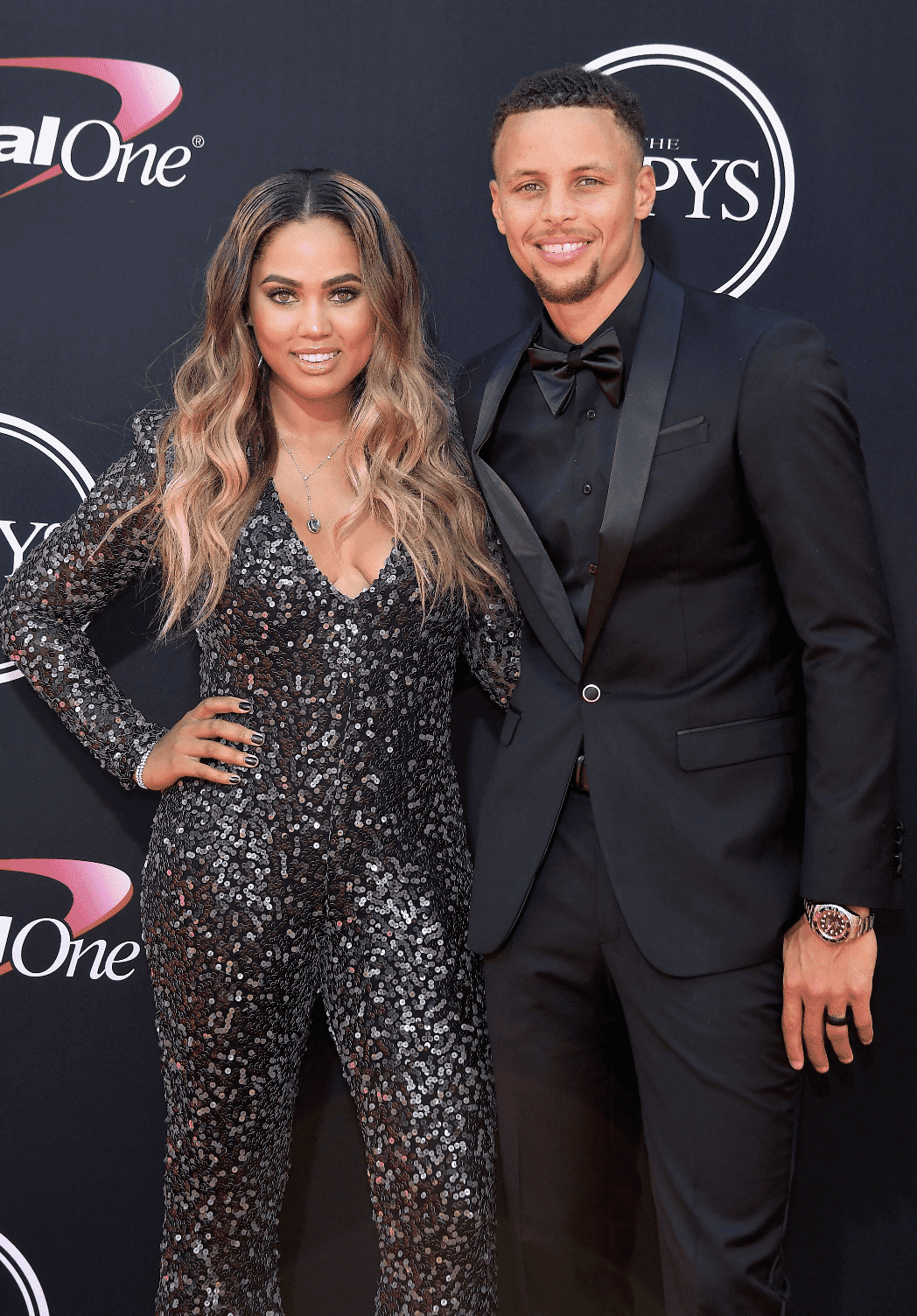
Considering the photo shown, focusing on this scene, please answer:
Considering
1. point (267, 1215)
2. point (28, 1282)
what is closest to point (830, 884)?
point (267, 1215)

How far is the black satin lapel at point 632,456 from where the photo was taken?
65.3 inches

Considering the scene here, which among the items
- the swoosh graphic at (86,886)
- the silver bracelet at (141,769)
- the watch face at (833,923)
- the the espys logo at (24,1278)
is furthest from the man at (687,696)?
the the espys logo at (24,1278)

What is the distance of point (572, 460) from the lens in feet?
5.77

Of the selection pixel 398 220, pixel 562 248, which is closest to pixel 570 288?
pixel 562 248

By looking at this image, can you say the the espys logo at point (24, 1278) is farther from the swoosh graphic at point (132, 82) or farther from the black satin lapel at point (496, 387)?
the swoosh graphic at point (132, 82)

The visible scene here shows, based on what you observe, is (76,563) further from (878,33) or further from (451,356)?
(878,33)

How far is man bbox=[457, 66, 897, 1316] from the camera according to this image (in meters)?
1.60

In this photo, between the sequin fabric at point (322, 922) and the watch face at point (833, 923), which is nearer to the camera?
the watch face at point (833, 923)

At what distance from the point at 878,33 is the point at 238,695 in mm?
1768

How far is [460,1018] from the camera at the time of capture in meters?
1.94

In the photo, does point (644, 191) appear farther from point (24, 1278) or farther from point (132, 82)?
point (24, 1278)

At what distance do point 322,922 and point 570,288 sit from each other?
114cm

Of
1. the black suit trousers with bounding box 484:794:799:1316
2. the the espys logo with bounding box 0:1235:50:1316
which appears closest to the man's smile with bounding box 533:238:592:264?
the black suit trousers with bounding box 484:794:799:1316

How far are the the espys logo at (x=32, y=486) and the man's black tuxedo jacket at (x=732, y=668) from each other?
1039 millimetres
